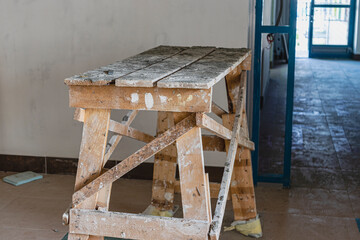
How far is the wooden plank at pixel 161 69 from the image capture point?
1950 mm

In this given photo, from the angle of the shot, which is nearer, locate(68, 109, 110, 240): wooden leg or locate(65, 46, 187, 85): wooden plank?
locate(65, 46, 187, 85): wooden plank

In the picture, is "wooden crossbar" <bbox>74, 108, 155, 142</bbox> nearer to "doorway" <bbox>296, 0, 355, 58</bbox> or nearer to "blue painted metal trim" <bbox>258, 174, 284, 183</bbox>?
"blue painted metal trim" <bbox>258, 174, 284, 183</bbox>

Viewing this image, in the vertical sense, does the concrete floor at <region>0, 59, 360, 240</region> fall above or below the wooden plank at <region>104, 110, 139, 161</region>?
below

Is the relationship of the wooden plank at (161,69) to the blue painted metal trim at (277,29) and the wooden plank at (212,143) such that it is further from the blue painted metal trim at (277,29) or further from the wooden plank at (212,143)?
the blue painted metal trim at (277,29)

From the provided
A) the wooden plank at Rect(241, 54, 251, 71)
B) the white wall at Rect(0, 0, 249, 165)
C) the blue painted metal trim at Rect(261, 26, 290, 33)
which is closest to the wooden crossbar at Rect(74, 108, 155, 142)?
the wooden plank at Rect(241, 54, 251, 71)

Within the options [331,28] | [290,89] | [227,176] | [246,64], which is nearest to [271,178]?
[290,89]

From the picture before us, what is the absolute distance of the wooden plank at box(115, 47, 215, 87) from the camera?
1950 millimetres

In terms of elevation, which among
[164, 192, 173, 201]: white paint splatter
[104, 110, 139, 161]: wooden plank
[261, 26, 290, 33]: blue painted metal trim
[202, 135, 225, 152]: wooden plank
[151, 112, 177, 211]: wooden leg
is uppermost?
[261, 26, 290, 33]: blue painted metal trim

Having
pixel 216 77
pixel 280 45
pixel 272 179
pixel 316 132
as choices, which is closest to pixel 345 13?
pixel 280 45

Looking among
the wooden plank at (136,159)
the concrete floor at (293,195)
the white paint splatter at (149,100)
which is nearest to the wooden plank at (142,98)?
the white paint splatter at (149,100)

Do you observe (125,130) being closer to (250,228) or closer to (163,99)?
(163,99)

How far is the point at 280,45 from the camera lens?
1172cm

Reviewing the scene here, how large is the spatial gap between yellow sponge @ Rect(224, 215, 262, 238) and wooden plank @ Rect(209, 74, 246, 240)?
0.71 m

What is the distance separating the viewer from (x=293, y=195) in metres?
3.83
